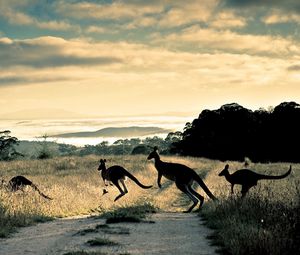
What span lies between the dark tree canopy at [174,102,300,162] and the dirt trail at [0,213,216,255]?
194ft

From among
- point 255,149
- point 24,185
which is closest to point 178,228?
point 24,185

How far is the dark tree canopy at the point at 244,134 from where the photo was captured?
72062 millimetres

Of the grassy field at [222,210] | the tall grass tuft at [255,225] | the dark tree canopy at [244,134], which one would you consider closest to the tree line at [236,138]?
the dark tree canopy at [244,134]

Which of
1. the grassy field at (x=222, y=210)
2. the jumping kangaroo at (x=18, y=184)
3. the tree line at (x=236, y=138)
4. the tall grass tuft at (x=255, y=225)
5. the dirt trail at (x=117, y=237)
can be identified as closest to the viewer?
the tall grass tuft at (x=255, y=225)

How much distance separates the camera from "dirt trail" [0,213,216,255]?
33.6ft

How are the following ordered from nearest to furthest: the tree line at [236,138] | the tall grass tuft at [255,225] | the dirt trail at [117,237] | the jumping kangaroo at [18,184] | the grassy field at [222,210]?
1. the tall grass tuft at [255,225]
2. the grassy field at [222,210]
3. the dirt trail at [117,237]
4. the jumping kangaroo at [18,184]
5. the tree line at [236,138]

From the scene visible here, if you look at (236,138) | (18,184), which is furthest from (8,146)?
(18,184)

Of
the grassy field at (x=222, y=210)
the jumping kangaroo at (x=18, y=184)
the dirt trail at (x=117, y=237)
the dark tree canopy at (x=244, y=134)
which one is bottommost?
the dirt trail at (x=117, y=237)

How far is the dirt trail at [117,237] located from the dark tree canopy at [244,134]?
5924 cm

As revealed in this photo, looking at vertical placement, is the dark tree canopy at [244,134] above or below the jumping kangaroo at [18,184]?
above

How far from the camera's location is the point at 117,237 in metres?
11.8

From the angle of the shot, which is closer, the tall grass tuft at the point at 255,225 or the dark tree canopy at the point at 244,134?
the tall grass tuft at the point at 255,225

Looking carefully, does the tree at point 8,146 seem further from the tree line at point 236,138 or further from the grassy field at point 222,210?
the grassy field at point 222,210

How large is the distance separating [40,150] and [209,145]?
27.3m
